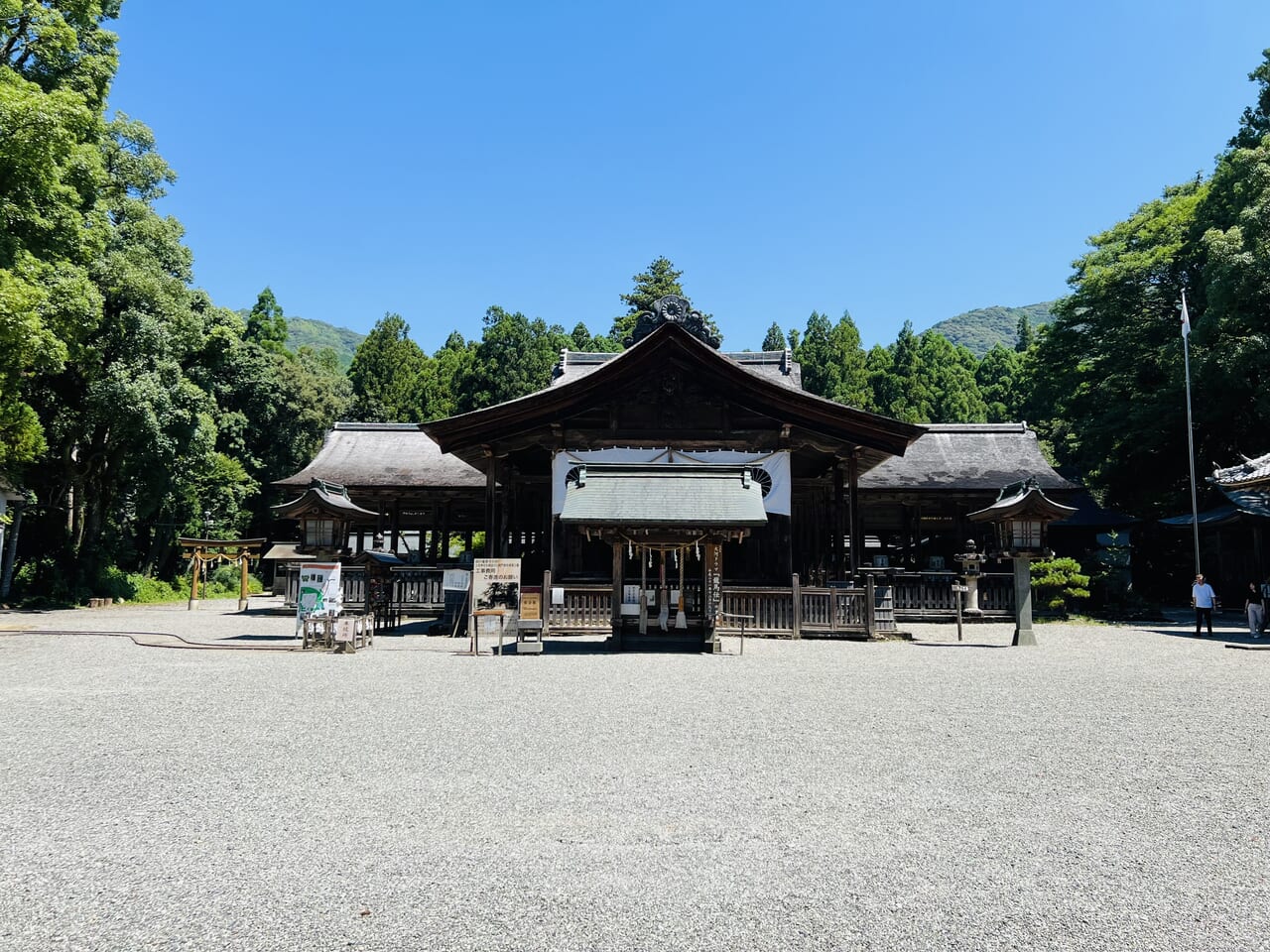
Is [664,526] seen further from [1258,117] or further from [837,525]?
[1258,117]

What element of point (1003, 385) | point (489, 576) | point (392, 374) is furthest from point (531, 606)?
point (1003, 385)

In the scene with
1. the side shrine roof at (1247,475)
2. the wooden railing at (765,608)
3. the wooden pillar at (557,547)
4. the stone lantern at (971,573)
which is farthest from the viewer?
the wooden pillar at (557,547)

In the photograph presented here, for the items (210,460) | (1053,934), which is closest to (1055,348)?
(210,460)

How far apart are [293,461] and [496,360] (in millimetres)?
17383

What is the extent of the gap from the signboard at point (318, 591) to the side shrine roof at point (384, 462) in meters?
10.8

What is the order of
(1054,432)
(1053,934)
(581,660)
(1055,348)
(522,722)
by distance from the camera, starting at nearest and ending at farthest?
1. (1053,934)
2. (522,722)
3. (581,660)
4. (1055,348)
5. (1054,432)

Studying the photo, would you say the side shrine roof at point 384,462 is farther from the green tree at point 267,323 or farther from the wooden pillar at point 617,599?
the green tree at point 267,323

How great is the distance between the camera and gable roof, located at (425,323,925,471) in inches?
673

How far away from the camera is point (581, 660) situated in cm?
1195

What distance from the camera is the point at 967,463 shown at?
1030 inches

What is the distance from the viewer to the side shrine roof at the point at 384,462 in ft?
83.2

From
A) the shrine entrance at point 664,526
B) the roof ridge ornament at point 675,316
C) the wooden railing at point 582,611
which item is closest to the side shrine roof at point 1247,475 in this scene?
the shrine entrance at point 664,526

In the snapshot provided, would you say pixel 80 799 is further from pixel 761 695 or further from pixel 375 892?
pixel 761 695

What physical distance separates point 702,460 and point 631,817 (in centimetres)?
1305
